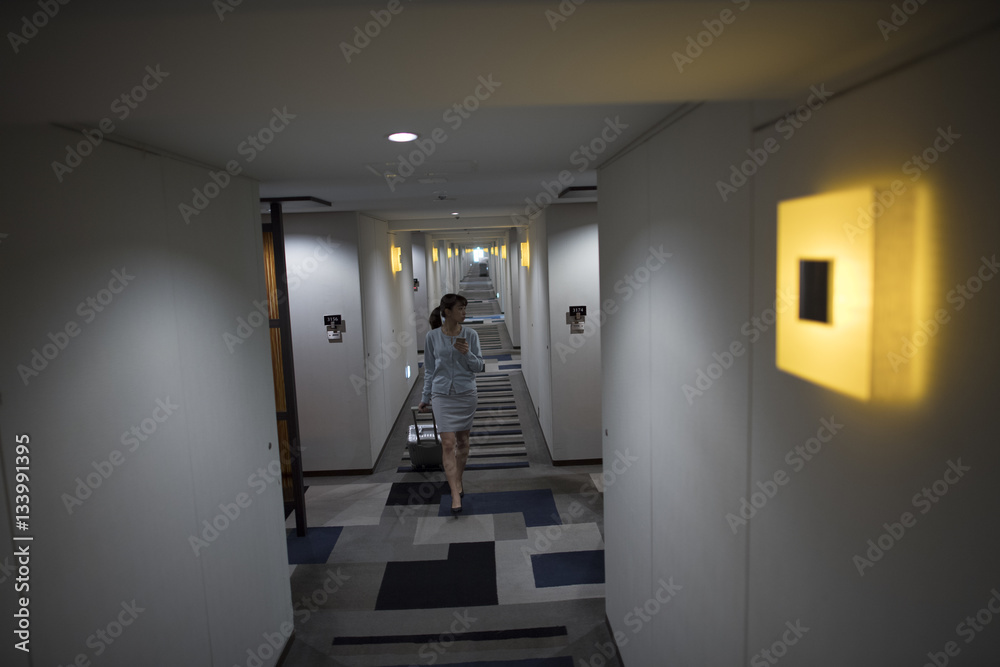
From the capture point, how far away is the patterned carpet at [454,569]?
3.42 m

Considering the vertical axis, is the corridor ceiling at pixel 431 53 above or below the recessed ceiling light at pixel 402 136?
below

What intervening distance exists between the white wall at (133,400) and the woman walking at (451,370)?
195 centimetres

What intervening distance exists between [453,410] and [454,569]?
1.30 m

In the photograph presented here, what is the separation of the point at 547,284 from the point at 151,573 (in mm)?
4661

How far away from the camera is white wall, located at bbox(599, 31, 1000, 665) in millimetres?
933

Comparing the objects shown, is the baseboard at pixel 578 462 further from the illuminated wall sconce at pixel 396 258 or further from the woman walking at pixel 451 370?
the illuminated wall sconce at pixel 396 258

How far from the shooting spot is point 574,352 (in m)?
6.21

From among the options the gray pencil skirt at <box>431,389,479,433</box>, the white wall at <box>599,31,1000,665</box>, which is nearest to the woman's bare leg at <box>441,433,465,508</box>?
the gray pencil skirt at <box>431,389,479,433</box>

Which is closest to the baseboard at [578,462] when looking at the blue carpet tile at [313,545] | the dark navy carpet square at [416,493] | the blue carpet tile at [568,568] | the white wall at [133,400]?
the dark navy carpet square at [416,493]

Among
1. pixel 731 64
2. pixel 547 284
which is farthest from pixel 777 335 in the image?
pixel 547 284

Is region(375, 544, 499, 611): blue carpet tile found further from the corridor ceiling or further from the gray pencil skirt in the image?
the corridor ceiling

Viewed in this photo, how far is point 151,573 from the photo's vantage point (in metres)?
2.12

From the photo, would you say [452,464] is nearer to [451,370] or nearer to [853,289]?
[451,370]

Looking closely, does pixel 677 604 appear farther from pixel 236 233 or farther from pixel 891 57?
pixel 236 233
